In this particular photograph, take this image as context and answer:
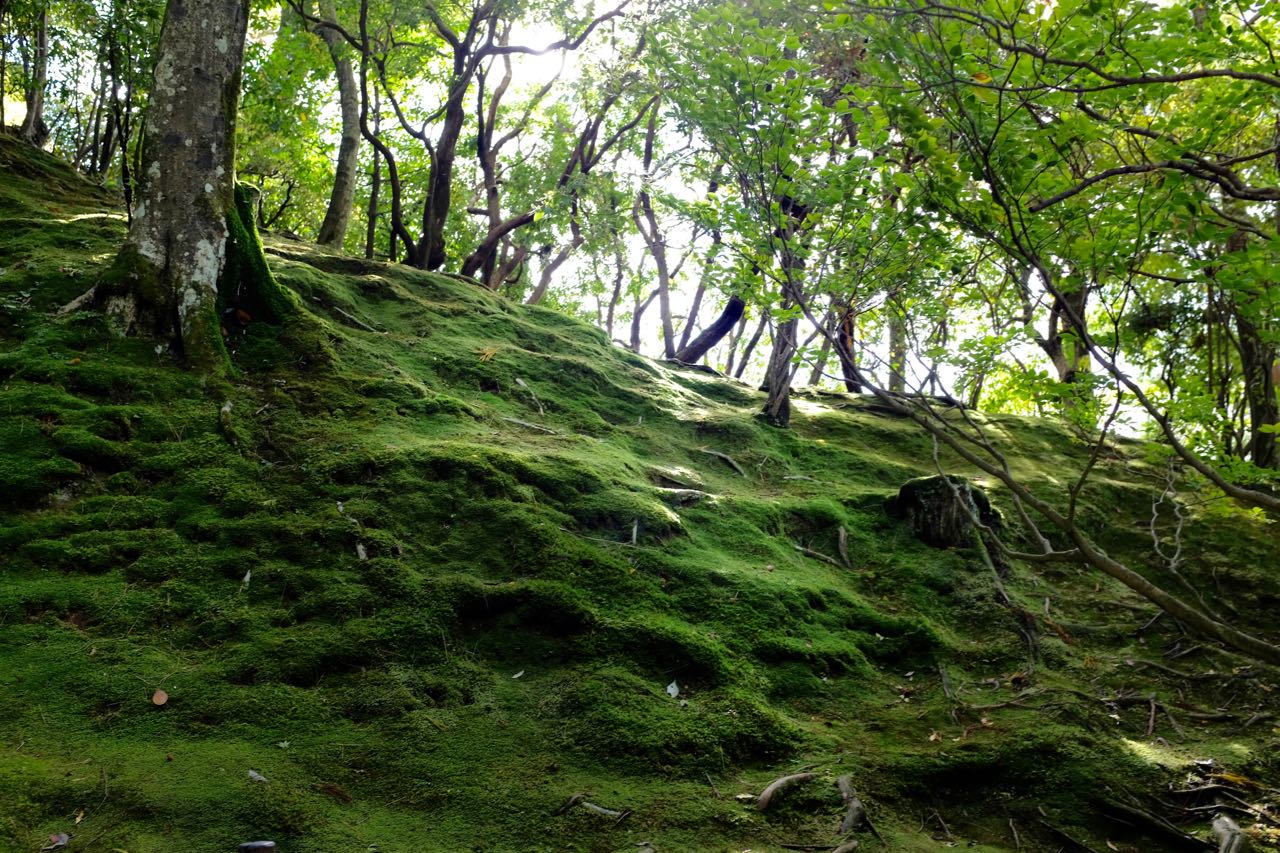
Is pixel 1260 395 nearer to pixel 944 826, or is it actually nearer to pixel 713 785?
pixel 944 826

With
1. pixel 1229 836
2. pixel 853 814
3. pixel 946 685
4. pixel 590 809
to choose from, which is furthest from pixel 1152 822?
pixel 590 809

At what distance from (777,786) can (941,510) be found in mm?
4736

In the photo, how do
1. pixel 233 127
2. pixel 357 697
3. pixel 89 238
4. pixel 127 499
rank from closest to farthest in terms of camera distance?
pixel 357 697 < pixel 127 499 < pixel 233 127 < pixel 89 238

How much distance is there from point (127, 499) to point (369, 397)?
2.43 m

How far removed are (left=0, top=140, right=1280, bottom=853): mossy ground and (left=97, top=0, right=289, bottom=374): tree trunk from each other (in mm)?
382

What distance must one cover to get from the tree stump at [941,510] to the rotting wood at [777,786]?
4346 mm

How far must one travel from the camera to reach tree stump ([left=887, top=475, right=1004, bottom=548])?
26.8ft

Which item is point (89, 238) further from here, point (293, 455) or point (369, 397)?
point (293, 455)

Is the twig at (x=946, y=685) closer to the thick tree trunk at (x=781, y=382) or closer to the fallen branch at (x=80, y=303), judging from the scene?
the thick tree trunk at (x=781, y=382)

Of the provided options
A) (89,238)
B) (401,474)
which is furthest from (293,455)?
(89,238)

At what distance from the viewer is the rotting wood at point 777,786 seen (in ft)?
14.1

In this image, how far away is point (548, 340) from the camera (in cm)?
1083

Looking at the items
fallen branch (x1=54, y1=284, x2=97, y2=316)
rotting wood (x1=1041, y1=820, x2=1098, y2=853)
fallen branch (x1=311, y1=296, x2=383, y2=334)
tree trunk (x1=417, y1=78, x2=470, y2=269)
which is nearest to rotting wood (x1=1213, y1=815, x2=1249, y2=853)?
rotting wood (x1=1041, y1=820, x2=1098, y2=853)

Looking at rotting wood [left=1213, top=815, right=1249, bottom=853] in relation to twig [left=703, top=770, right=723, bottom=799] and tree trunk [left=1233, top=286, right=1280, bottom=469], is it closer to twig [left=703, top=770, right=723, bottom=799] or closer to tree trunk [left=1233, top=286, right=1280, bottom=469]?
twig [left=703, top=770, right=723, bottom=799]
